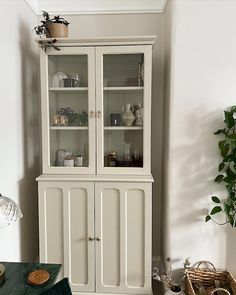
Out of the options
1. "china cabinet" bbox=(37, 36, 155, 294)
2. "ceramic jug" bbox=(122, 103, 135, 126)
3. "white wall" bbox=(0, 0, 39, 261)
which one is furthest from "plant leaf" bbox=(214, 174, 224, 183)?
"white wall" bbox=(0, 0, 39, 261)

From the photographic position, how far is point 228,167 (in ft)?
5.96

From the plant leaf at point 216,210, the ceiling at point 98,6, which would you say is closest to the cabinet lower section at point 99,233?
the plant leaf at point 216,210

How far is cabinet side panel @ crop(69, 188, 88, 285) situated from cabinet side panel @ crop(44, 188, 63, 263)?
0.09 meters

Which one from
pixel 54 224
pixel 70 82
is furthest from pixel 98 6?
pixel 54 224

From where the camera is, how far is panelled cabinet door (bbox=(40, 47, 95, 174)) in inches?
76.5

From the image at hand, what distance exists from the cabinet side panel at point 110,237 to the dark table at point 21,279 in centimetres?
65

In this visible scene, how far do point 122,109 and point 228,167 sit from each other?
2.96 ft

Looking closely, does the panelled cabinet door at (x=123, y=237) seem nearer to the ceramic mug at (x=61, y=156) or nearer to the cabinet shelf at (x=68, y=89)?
the ceramic mug at (x=61, y=156)

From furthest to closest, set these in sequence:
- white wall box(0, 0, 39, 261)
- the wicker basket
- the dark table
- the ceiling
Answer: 1. the ceiling
2. the wicker basket
3. white wall box(0, 0, 39, 261)
4. the dark table

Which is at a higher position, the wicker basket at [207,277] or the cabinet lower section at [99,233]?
the cabinet lower section at [99,233]

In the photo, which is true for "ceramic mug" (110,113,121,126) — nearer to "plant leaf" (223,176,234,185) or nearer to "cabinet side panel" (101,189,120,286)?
"cabinet side panel" (101,189,120,286)

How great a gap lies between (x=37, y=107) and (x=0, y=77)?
0.70 metres

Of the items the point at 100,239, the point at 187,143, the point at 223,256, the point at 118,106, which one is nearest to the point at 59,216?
the point at 100,239

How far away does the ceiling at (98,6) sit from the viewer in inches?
87.5
